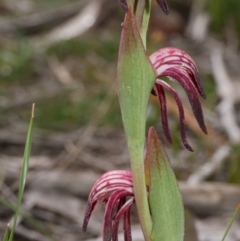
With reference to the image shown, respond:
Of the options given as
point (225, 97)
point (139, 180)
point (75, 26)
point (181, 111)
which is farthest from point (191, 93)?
point (75, 26)

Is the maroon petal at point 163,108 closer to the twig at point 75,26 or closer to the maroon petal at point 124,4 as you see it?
the maroon petal at point 124,4

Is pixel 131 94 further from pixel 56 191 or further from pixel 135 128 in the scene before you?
Result: pixel 56 191

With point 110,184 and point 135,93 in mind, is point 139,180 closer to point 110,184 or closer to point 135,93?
point 110,184

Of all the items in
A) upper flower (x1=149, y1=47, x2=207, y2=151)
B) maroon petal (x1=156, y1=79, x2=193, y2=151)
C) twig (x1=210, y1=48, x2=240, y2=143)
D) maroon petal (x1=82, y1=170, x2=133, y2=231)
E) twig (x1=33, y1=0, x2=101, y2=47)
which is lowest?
twig (x1=33, y1=0, x2=101, y2=47)

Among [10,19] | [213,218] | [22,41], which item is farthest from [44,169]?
[10,19]

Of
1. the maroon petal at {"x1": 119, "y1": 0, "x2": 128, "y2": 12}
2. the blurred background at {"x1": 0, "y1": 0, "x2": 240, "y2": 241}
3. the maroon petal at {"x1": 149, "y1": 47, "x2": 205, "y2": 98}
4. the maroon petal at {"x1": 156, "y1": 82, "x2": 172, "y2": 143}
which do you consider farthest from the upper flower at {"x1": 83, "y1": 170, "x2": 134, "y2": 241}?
the blurred background at {"x1": 0, "y1": 0, "x2": 240, "y2": 241}

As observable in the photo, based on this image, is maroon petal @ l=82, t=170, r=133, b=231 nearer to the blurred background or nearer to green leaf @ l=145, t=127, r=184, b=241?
green leaf @ l=145, t=127, r=184, b=241

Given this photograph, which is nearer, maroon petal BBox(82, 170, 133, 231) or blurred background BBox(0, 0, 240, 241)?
maroon petal BBox(82, 170, 133, 231)
